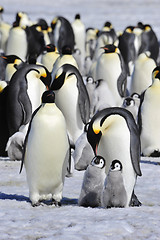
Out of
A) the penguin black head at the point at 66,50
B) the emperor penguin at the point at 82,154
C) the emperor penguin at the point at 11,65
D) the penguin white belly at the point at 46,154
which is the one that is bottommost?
the emperor penguin at the point at 82,154

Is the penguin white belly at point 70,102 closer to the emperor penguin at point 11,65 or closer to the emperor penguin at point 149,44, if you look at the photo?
the emperor penguin at point 11,65

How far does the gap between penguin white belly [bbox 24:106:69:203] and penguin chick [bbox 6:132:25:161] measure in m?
2.12

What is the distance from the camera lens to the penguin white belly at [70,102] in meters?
8.00

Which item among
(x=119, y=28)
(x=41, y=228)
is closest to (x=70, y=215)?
(x=41, y=228)

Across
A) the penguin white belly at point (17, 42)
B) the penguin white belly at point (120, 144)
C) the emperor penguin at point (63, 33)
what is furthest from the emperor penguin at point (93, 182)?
the emperor penguin at point (63, 33)

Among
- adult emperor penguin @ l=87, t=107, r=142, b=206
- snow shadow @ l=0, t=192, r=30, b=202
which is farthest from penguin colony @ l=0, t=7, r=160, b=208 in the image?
snow shadow @ l=0, t=192, r=30, b=202

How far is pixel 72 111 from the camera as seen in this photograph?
8102 millimetres

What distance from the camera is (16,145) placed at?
716cm

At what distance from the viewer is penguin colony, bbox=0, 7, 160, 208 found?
484 cm

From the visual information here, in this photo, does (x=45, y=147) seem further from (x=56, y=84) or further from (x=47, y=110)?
(x=56, y=84)

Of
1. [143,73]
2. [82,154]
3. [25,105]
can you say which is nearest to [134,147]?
[82,154]

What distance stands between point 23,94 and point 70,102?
0.80 meters

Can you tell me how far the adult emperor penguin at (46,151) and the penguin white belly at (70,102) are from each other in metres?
3.03

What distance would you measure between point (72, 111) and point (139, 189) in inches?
97.4
